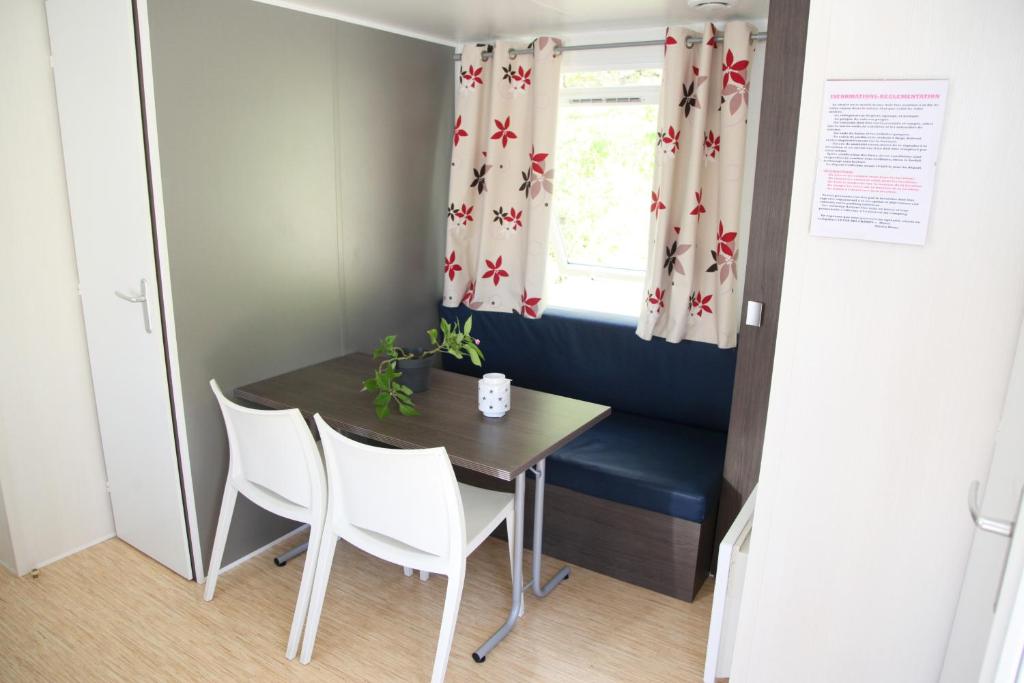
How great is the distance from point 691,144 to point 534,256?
845mm

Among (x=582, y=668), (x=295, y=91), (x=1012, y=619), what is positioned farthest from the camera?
(x=295, y=91)

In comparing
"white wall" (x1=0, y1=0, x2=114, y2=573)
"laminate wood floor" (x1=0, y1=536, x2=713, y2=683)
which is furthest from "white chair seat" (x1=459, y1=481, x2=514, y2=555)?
"white wall" (x1=0, y1=0, x2=114, y2=573)

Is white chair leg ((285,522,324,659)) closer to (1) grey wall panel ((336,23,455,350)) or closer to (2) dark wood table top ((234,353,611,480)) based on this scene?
(2) dark wood table top ((234,353,611,480))

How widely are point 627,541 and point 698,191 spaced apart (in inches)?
55.1

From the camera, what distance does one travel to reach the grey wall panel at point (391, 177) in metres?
2.96

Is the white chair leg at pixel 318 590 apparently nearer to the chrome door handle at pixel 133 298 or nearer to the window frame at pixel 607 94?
the chrome door handle at pixel 133 298

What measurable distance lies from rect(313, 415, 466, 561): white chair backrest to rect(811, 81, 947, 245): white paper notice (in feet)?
3.69

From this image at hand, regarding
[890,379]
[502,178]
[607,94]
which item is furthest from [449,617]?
[607,94]

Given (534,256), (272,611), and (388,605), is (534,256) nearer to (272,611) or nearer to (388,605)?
(388,605)

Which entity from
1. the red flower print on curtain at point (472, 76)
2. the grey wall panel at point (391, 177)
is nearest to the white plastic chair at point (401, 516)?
the grey wall panel at point (391, 177)

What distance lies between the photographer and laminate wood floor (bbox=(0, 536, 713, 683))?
2.22m

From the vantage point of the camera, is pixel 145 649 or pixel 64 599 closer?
pixel 145 649

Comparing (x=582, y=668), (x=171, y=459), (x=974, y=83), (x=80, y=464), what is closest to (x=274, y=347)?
(x=171, y=459)

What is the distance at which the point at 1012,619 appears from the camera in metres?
1.03
